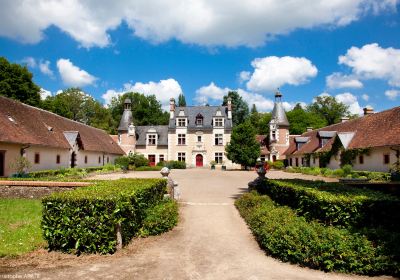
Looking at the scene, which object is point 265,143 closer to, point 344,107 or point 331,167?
point 331,167

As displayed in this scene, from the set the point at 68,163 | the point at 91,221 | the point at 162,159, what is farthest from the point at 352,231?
the point at 162,159

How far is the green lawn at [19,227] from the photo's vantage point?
314 inches

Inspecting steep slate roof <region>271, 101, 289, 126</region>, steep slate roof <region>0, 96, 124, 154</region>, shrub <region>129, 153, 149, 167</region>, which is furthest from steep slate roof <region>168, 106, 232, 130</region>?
steep slate roof <region>0, 96, 124, 154</region>

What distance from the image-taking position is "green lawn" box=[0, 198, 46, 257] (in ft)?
26.1

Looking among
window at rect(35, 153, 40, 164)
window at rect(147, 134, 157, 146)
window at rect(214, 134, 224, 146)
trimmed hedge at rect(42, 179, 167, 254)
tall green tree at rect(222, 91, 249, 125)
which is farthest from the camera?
tall green tree at rect(222, 91, 249, 125)

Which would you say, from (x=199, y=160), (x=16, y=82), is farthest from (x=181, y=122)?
(x=16, y=82)

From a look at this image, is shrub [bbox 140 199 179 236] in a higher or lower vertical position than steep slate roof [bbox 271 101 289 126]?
lower

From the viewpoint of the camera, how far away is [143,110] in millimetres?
77625

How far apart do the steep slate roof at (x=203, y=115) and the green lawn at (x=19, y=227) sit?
40877 millimetres

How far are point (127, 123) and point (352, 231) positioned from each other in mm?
49869

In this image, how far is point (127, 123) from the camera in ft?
180

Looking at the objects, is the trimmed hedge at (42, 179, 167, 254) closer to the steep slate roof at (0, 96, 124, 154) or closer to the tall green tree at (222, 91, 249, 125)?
the steep slate roof at (0, 96, 124, 154)

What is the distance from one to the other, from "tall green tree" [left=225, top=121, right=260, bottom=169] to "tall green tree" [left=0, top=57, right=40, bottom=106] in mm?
29041

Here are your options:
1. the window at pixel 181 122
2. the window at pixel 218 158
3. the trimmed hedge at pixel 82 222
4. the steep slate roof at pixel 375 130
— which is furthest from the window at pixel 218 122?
the trimmed hedge at pixel 82 222
